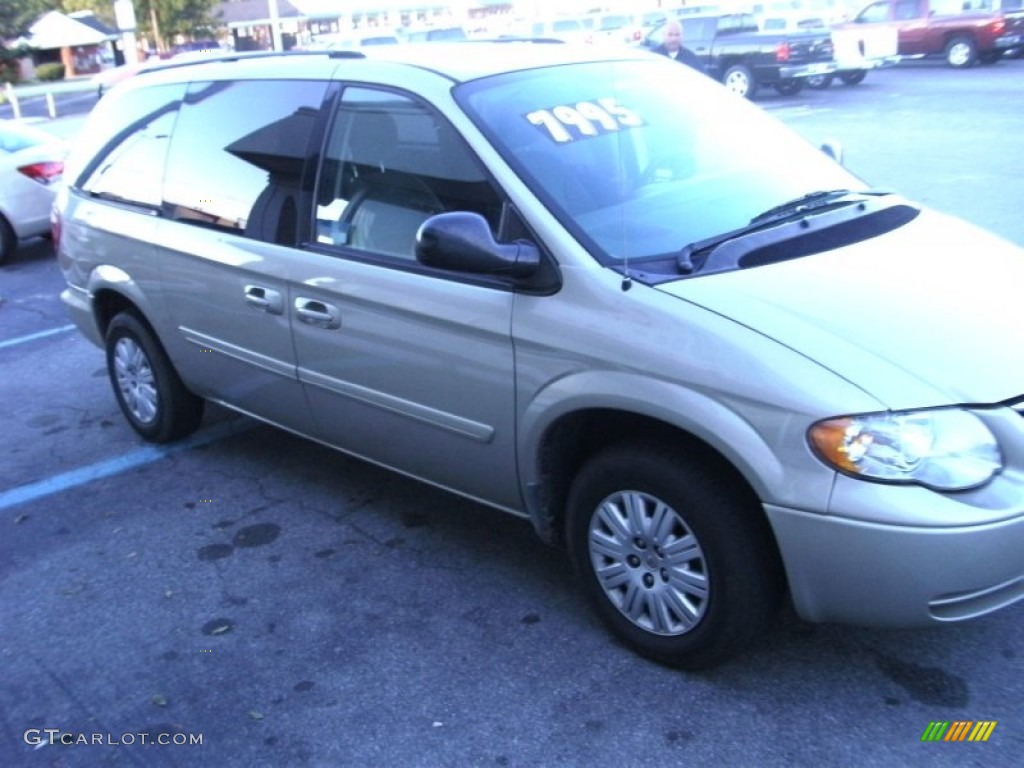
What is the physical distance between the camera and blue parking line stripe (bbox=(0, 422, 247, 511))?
510 cm

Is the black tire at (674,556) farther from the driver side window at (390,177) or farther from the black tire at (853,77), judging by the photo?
the black tire at (853,77)

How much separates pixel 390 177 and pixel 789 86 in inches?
800

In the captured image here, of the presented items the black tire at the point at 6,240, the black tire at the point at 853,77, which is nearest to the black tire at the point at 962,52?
the black tire at the point at 853,77

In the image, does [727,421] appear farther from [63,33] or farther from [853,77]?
[63,33]

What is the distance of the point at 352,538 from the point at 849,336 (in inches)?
91.1

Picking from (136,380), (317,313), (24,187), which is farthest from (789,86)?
(317,313)

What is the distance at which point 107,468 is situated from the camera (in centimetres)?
536

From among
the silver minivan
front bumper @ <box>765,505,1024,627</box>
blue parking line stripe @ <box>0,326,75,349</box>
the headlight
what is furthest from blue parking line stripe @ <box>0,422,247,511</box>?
the headlight

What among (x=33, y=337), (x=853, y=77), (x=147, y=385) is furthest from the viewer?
(x=853, y=77)

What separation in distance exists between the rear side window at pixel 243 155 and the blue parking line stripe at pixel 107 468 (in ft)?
4.41

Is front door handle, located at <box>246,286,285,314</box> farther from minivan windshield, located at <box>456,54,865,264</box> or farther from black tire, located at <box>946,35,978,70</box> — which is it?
black tire, located at <box>946,35,978,70</box>

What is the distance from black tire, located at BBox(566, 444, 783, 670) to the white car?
918 cm

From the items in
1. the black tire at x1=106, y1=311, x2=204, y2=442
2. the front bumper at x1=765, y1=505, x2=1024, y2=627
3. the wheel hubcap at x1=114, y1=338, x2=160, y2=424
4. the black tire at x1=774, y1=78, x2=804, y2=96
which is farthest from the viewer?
the black tire at x1=774, y1=78, x2=804, y2=96

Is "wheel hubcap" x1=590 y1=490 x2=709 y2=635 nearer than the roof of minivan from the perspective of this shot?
Yes
